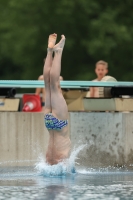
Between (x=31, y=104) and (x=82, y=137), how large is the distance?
1.64 m

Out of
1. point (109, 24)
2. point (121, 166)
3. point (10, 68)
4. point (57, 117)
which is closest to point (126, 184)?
point (57, 117)

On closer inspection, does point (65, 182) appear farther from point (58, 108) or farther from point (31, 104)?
point (31, 104)

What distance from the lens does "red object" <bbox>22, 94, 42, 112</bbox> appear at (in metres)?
21.2

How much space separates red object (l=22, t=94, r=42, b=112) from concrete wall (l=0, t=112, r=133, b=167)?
33.8 inches

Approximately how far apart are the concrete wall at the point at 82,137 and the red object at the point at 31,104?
859mm

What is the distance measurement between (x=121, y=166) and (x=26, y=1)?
63.4 ft

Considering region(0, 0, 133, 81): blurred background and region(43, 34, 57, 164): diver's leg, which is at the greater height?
region(0, 0, 133, 81): blurred background

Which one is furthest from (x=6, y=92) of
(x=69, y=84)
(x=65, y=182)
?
(x=65, y=182)

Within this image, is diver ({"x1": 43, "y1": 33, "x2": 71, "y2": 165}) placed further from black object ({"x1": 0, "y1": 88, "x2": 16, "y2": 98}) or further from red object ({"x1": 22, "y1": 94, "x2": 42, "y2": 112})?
red object ({"x1": 22, "y1": 94, "x2": 42, "y2": 112})

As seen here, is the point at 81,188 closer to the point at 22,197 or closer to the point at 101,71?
the point at 22,197

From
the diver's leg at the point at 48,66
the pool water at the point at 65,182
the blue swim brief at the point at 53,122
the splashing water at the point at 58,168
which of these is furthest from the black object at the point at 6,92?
the blue swim brief at the point at 53,122

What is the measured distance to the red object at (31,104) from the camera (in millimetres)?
21219

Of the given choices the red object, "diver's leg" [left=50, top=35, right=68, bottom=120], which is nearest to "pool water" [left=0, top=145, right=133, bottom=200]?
"diver's leg" [left=50, top=35, right=68, bottom=120]

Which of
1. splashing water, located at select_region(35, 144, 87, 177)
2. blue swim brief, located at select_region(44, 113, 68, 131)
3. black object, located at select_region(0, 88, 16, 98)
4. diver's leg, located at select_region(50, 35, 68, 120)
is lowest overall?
splashing water, located at select_region(35, 144, 87, 177)
